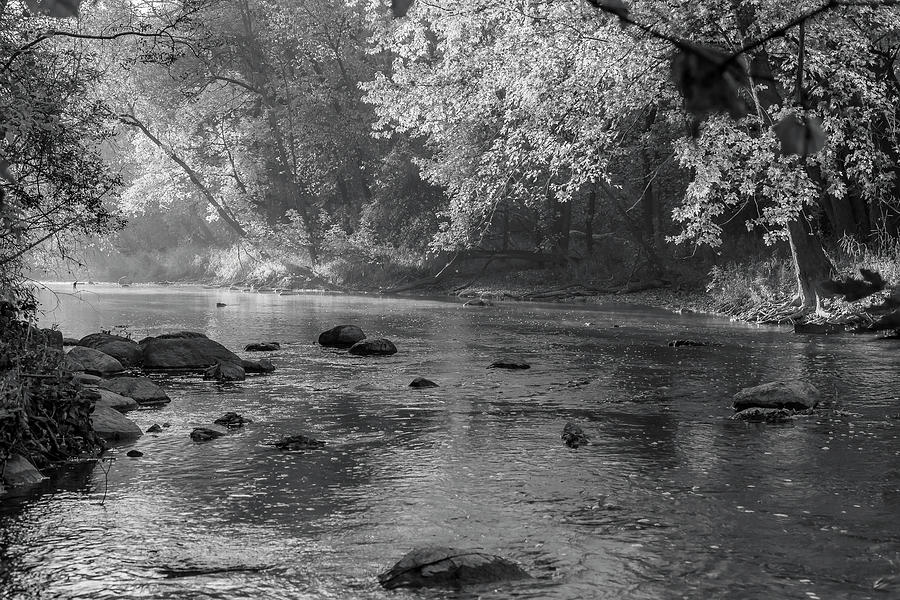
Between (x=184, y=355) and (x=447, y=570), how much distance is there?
1101cm

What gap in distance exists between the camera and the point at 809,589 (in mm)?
5152

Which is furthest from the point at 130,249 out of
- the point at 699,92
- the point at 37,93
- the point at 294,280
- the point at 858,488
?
the point at 699,92

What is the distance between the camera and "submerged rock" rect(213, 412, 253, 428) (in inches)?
395

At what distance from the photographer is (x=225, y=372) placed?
45.7 feet

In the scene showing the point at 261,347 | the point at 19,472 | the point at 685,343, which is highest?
the point at 685,343

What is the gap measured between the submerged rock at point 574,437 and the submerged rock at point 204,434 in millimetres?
3522

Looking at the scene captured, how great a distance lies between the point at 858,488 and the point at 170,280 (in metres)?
55.2

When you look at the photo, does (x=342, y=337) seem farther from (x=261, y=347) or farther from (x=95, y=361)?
(x=95, y=361)

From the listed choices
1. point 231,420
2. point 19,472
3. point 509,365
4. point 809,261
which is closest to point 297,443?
point 231,420

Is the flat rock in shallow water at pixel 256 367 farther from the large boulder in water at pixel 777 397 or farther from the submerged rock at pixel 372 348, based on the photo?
the large boulder in water at pixel 777 397

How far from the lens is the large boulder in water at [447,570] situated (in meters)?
5.32

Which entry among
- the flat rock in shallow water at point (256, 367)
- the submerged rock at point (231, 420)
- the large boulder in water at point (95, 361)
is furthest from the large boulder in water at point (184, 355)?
the submerged rock at point (231, 420)

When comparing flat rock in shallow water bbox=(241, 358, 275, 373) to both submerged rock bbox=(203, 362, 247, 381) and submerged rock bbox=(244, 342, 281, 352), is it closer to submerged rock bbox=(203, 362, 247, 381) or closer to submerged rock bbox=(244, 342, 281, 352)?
submerged rock bbox=(203, 362, 247, 381)

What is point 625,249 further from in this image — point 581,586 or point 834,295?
point 581,586
